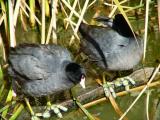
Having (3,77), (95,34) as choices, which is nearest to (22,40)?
(3,77)

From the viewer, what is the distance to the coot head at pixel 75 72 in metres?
4.15

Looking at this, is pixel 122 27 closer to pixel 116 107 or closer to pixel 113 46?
pixel 113 46

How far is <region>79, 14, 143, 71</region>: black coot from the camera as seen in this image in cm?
436

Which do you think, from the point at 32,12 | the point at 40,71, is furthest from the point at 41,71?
the point at 32,12

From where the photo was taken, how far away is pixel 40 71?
415cm

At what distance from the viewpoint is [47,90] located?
415 centimetres

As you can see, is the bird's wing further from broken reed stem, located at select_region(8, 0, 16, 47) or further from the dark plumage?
broken reed stem, located at select_region(8, 0, 16, 47)

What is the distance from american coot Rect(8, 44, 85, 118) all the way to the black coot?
31 cm

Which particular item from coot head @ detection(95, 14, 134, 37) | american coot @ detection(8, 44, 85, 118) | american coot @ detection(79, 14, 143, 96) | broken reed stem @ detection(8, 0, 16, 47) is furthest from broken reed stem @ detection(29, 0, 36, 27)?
coot head @ detection(95, 14, 134, 37)

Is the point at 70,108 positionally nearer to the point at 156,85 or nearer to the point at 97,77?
the point at 97,77

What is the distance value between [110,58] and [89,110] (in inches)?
20.6

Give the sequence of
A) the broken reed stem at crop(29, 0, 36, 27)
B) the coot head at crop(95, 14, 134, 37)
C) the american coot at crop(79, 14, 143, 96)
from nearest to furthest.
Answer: the american coot at crop(79, 14, 143, 96) < the coot head at crop(95, 14, 134, 37) < the broken reed stem at crop(29, 0, 36, 27)

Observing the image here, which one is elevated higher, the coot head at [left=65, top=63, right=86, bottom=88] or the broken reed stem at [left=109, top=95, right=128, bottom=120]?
the coot head at [left=65, top=63, right=86, bottom=88]

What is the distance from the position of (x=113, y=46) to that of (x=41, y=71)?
738mm
